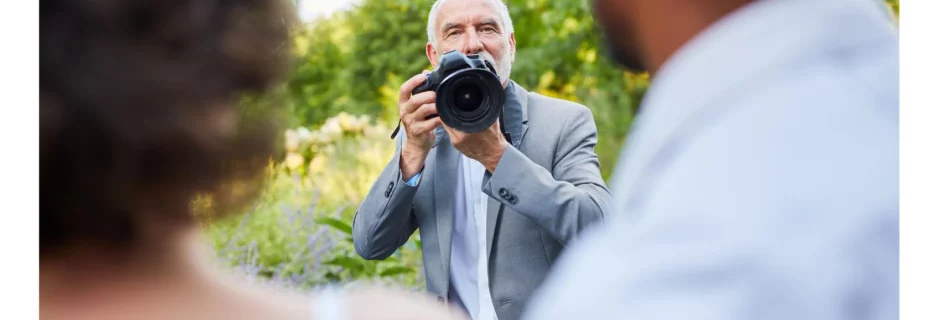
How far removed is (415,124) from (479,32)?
0.85ft

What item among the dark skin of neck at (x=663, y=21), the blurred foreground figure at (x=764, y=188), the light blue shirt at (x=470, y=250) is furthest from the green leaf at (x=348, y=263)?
the blurred foreground figure at (x=764, y=188)

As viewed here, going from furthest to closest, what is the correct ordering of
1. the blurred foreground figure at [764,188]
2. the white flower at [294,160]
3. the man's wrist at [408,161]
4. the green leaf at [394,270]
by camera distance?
the white flower at [294,160] → the green leaf at [394,270] → the man's wrist at [408,161] → the blurred foreground figure at [764,188]

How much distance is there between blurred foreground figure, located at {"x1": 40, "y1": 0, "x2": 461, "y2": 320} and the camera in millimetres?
664

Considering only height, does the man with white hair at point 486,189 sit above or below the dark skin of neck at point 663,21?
above

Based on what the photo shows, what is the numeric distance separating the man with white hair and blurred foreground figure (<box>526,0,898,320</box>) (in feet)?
3.54

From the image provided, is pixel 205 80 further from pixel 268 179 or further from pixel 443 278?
pixel 443 278

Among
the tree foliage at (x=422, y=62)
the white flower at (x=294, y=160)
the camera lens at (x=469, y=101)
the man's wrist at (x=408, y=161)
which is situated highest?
the tree foliage at (x=422, y=62)

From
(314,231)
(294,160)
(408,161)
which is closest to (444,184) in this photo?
(408,161)

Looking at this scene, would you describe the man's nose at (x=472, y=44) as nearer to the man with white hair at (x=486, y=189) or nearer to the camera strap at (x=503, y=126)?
the man with white hair at (x=486, y=189)

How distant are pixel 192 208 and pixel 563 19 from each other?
153 inches

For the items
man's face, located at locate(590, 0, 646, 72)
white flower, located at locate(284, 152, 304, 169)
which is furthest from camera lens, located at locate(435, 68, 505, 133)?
white flower, located at locate(284, 152, 304, 169)

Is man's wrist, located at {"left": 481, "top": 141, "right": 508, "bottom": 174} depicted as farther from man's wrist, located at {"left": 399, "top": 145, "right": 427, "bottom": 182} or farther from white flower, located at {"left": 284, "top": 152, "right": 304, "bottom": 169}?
white flower, located at {"left": 284, "top": 152, "right": 304, "bottom": 169}

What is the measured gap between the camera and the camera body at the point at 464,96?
160cm

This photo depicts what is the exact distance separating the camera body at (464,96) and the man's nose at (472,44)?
16 cm
